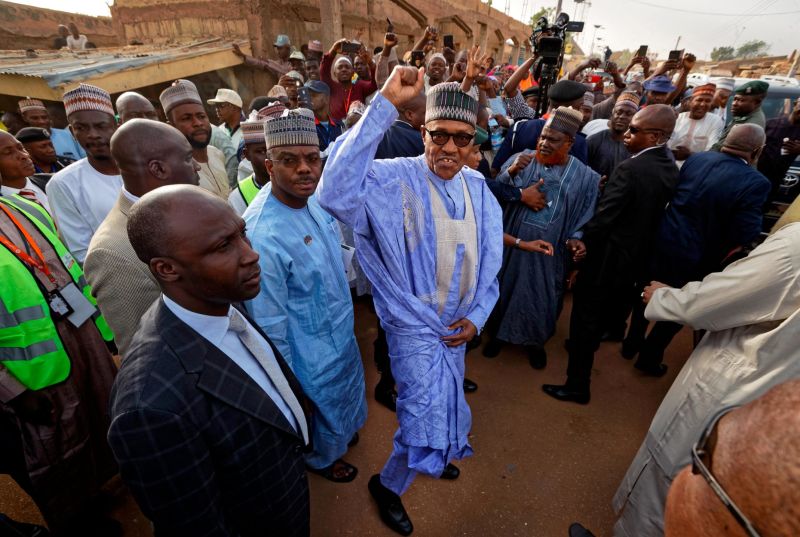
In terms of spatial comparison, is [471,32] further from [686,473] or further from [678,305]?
[686,473]

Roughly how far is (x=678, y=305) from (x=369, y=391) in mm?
2396

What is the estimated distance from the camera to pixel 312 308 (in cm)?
201

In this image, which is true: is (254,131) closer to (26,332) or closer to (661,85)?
(26,332)

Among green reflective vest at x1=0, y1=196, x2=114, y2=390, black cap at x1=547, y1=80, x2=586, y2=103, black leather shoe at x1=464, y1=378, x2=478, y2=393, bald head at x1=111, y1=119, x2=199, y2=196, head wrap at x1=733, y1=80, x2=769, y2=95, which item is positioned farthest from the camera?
head wrap at x1=733, y1=80, x2=769, y2=95

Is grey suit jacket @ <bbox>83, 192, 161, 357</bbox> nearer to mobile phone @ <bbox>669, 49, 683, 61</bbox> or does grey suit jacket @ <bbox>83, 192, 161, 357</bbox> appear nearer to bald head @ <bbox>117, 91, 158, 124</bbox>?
bald head @ <bbox>117, 91, 158, 124</bbox>

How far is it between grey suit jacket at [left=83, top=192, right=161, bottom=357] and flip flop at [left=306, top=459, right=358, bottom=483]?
154 centimetres

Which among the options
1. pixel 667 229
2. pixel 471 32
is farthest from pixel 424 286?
pixel 471 32

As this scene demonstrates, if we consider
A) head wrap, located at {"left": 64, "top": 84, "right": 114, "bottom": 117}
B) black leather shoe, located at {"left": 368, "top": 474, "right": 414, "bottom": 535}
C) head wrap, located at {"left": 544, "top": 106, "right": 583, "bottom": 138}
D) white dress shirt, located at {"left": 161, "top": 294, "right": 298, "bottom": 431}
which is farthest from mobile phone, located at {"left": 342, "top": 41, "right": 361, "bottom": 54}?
black leather shoe, located at {"left": 368, "top": 474, "right": 414, "bottom": 535}

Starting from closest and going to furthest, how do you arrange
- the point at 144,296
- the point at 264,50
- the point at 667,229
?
the point at 144,296 → the point at 667,229 → the point at 264,50

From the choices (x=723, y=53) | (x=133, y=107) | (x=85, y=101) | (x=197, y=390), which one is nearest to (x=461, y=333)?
(x=197, y=390)

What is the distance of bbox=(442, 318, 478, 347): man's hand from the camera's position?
1.92 m

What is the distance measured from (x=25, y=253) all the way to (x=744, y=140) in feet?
14.9

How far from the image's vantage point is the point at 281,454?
1.36 m

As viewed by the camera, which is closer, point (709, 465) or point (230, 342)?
point (709, 465)
